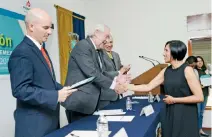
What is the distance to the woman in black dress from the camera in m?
1.94

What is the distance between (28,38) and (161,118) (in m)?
1.39

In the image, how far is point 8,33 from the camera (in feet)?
10.4

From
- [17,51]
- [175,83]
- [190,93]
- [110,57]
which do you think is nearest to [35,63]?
[17,51]

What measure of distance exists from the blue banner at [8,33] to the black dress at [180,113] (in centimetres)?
221

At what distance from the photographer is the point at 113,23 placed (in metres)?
5.38

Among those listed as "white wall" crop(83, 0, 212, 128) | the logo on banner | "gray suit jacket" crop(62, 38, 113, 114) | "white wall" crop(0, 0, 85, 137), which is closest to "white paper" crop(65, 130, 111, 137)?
"gray suit jacket" crop(62, 38, 113, 114)

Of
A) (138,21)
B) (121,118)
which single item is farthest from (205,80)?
(121,118)

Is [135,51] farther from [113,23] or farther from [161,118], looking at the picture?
[161,118]

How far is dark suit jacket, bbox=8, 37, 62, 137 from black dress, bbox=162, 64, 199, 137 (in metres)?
1.07

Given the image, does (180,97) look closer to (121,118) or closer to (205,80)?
(121,118)

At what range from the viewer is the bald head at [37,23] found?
148 centimetres

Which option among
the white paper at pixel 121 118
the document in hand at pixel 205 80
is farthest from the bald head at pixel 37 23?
the document in hand at pixel 205 80

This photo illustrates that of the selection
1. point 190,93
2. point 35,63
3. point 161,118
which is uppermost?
point 35,63

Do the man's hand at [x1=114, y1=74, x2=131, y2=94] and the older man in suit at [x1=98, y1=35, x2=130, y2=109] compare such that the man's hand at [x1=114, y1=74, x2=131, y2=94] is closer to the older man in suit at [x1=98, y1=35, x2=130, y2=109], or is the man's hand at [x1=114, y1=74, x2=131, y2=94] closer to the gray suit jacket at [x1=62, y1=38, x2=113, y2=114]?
the older man in suit at [x1=98, y1=35, x2=130, y2=109]
